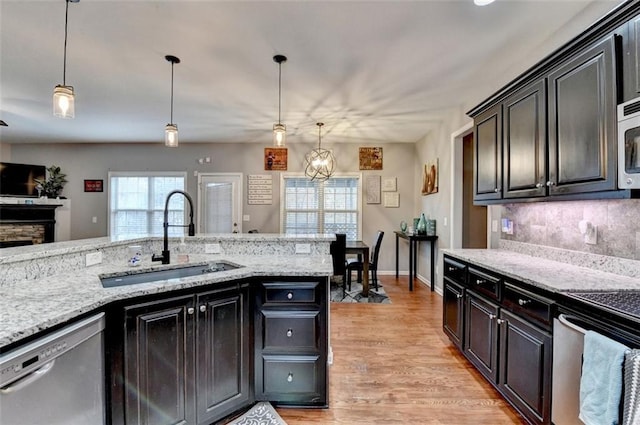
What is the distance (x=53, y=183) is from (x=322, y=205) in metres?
5.38

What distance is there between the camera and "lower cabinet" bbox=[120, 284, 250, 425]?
139 cm

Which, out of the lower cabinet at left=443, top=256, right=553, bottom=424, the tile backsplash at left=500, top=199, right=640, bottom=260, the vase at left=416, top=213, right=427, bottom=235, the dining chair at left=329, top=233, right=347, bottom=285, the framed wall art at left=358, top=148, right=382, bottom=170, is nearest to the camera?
the lower cabinet at left=443, top=256, right=553, bottom=424

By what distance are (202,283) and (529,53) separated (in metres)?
3.27

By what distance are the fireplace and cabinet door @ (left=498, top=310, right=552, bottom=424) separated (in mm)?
7482

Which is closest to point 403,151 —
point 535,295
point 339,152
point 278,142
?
point 339,152

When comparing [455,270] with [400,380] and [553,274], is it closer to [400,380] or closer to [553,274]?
[553,274]

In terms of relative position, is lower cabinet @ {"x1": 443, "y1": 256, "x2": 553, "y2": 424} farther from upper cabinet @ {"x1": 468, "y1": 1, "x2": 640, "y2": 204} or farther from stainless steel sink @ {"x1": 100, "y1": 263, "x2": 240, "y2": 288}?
stainless steel sink @ {"x1": 100, "y1": 263, "x2": 240, "y2": 288}

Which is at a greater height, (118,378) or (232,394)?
(118,378)

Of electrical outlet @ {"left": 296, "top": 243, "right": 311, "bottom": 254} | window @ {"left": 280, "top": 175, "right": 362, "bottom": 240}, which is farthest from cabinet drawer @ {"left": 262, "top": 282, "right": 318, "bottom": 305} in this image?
window @ {"left": 280, "top": 175, "right": 362, "bottom": 240}

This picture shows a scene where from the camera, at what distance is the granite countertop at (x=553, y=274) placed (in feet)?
4.88

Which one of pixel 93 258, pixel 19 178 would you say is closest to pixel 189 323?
pixel 93 258

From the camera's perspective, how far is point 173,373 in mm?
1509

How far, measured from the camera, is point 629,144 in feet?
4.55

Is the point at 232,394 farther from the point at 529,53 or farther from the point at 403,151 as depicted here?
the point at 403,151
